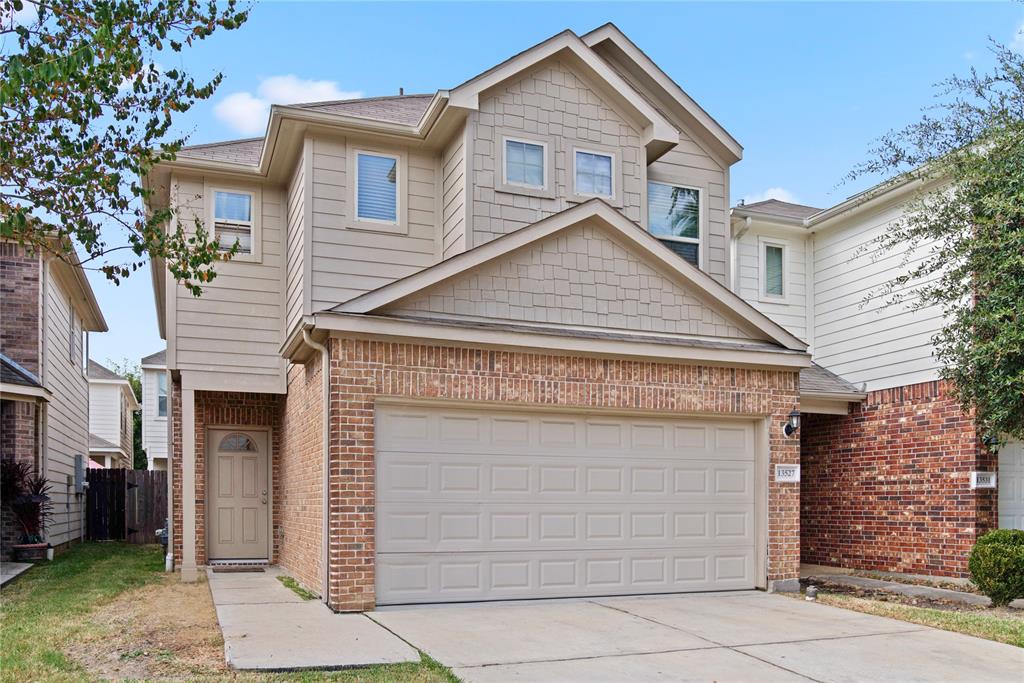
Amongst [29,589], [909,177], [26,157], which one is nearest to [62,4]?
[26,157]

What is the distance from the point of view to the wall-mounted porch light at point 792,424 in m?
11.9

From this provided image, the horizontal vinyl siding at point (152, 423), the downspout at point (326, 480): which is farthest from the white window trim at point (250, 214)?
the horizontal vinyl siding at point (152, 423)

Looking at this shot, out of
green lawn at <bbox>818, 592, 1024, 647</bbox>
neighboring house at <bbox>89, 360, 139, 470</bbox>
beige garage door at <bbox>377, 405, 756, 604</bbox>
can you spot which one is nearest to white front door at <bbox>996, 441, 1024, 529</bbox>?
green lawn at <bbox>818, 592, 1024, 647</bbox>

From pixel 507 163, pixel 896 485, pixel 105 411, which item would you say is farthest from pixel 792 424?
pixel 105 411

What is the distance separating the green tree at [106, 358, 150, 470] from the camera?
1800 inches

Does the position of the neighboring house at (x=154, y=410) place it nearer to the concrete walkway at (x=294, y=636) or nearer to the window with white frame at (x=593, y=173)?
the window with white frame at (x=593, y=173)

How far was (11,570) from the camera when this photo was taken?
1364 cm

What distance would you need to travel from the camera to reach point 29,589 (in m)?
11.8

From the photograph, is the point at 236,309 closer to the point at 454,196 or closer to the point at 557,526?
the point at 454,196

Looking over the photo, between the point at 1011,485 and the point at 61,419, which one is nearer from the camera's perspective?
the point at 1011,485

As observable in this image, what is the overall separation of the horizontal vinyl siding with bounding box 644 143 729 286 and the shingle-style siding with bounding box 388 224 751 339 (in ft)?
8.79

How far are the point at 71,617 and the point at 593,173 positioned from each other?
880 cm

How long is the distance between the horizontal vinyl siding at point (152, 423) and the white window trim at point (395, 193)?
73.7 ft

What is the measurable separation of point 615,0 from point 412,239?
4.85 m
